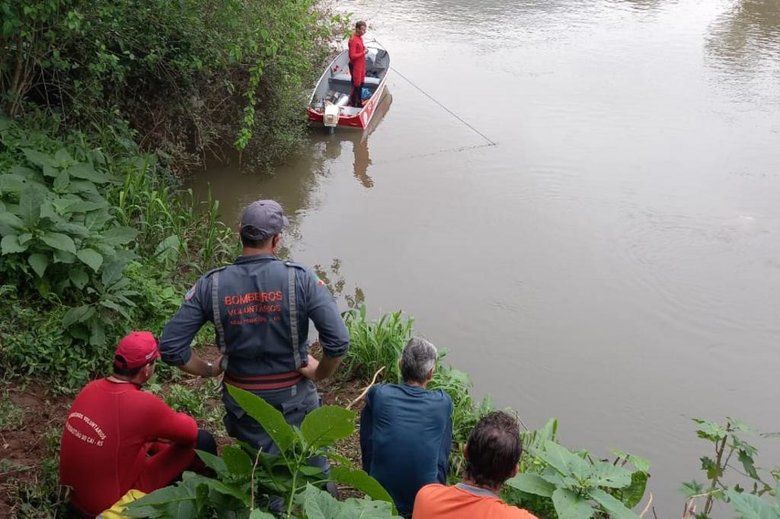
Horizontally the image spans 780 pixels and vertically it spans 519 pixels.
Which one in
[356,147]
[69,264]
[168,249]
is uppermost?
[69,264]

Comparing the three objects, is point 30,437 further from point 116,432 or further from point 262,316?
point 262,316

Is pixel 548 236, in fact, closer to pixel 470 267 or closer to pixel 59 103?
pixel 470 267

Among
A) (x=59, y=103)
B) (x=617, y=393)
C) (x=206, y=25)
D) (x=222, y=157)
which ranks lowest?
(x=617, y=393)

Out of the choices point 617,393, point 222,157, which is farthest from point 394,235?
point 617,393

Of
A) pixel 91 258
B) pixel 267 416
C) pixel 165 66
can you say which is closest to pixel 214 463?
pixel 267 416

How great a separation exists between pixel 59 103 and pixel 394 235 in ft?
12.9

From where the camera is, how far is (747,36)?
1808 cm

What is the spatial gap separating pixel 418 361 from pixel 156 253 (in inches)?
146

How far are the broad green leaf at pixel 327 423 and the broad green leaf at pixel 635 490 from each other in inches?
96.5

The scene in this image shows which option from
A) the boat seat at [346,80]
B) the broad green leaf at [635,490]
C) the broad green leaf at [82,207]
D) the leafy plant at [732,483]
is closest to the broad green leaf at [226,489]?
the leafy plant at [732,483]

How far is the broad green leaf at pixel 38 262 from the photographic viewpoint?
16.6 feet

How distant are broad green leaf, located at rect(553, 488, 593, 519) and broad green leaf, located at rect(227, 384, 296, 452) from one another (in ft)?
3.78

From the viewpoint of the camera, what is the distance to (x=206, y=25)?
27.9 feet

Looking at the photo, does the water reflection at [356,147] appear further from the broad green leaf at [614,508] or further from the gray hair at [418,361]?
the broad green leaf at [614,508]
